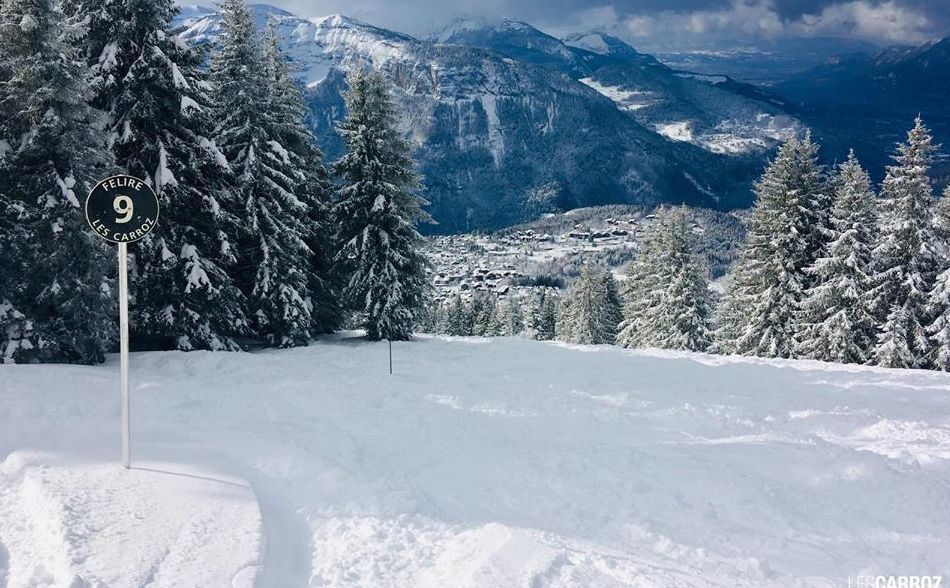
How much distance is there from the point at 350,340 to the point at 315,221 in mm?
5283

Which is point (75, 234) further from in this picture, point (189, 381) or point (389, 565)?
point (389, 565)

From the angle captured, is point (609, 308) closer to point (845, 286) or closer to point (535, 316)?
point (535, 316)

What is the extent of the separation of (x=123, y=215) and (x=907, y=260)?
30.0 m

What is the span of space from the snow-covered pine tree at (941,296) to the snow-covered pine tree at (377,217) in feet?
72.3

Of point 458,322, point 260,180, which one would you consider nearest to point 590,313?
point 260,180

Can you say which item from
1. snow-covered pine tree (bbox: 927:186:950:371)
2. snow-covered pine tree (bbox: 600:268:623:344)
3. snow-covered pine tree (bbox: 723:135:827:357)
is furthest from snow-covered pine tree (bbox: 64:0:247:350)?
snow-covered pine tree (bbox: 600:268:623:344)

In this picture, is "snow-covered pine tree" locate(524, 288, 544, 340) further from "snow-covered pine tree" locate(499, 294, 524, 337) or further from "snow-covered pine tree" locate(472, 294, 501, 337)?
"snow-covered pine tree" locate(499, 294, 524, 337)

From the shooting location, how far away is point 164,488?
18.6 ft

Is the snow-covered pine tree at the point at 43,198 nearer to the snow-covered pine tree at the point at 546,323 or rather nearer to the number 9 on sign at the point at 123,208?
the number 9 on sign at the point at 123,208

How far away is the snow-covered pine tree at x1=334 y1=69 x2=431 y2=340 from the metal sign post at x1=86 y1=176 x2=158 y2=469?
1445cm

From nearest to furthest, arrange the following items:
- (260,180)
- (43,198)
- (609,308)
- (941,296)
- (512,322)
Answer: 1. (43,198)
2. (260,180)
3. (941,296)
4. (609,308)
5. (512,322)

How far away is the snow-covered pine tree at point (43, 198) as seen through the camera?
1273cm

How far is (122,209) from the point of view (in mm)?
6551

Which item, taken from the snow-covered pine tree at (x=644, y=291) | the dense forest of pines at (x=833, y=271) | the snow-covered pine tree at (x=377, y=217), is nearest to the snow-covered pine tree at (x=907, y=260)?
the dense forest of pines at (x=833, y=271)
